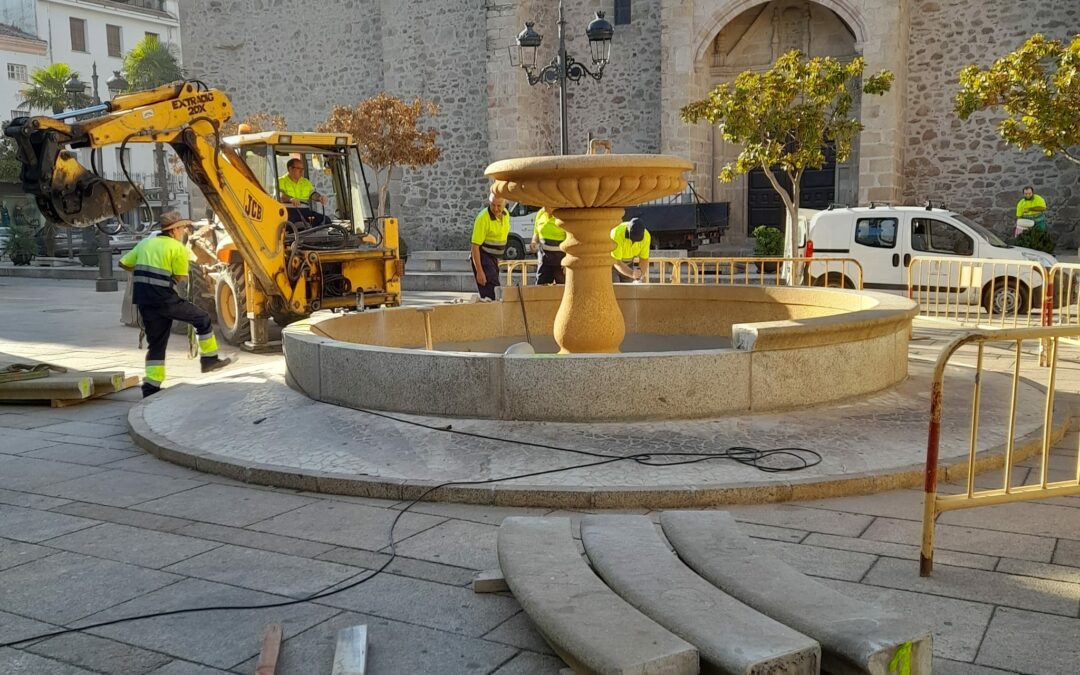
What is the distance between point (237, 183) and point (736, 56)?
55.3ft

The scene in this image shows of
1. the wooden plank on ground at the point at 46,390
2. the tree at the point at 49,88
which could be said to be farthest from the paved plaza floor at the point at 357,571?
the tree at the point at 49,88

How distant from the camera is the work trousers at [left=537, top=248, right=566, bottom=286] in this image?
11398 millimetres

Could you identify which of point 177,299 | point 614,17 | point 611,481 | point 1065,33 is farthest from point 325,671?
point 614,17

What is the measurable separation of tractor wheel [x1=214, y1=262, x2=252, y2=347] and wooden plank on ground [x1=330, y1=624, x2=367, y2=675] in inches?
355

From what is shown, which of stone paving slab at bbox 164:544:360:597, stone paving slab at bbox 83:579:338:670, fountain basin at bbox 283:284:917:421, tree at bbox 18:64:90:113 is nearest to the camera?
stone paving slab at bbox 83:579:338:670

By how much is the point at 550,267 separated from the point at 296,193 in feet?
11.1

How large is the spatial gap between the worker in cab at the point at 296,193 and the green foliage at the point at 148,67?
117ft

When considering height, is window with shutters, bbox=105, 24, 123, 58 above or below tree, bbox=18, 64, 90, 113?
above

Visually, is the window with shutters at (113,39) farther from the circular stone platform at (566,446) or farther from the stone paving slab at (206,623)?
the stone paving slab at (206,623)

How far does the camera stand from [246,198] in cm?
1082

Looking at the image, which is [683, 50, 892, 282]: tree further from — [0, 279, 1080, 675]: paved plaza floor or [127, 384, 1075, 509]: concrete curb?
[127, 384, 1075, 509]: concrete curb

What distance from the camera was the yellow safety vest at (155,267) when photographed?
28.1 feet

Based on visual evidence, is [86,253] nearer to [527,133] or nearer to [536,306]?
[527,133]

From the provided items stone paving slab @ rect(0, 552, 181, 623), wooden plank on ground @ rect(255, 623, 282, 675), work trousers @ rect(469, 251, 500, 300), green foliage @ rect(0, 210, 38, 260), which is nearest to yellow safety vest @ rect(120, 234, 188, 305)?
work trousers @ rect(469, 251, 500, 300)
